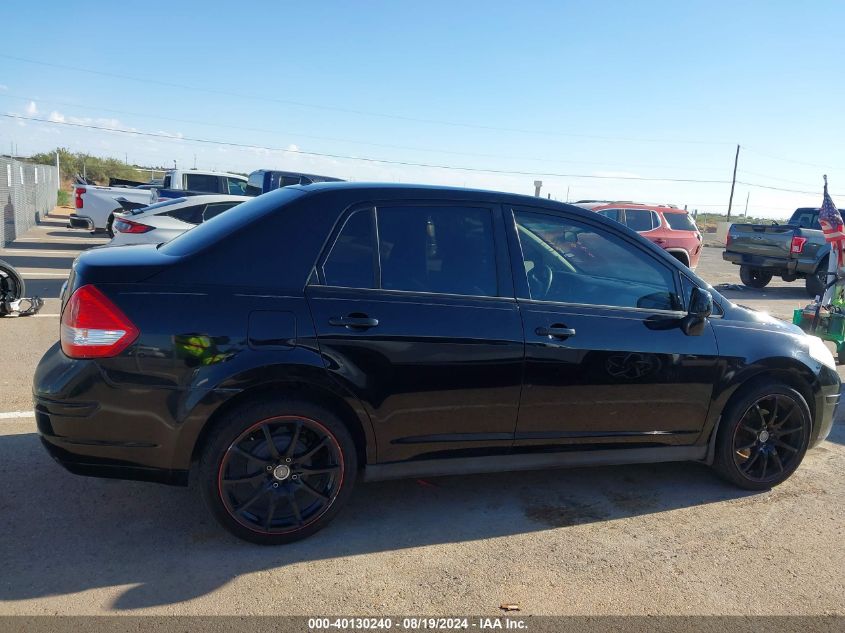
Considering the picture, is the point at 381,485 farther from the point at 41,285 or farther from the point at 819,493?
the point at 41,285

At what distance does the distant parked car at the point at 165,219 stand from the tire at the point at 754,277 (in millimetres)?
11712

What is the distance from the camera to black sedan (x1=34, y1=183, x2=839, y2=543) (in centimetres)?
295

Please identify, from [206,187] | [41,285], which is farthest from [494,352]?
[206,187]

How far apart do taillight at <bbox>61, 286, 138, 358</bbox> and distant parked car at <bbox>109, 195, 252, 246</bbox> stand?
22.5ft

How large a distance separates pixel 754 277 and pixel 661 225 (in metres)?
3.05

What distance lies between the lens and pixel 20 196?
56.4 ft

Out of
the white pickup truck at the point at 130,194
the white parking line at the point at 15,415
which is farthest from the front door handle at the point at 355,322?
the white pickup truck at the point at 130,194

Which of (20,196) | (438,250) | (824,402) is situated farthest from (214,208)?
(20,196)

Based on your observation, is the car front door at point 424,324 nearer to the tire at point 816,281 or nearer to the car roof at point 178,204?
the car roof at point 178,204

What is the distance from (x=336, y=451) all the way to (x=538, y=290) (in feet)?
4.51

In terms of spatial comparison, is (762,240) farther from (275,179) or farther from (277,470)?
(277,470)

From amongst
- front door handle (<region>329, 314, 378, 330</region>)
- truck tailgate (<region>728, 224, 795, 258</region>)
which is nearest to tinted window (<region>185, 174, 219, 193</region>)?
truck tailgate (<region>728, 224, 795, 258</region>)

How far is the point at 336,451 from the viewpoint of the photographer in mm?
3211

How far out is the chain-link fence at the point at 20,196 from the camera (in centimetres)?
1455
